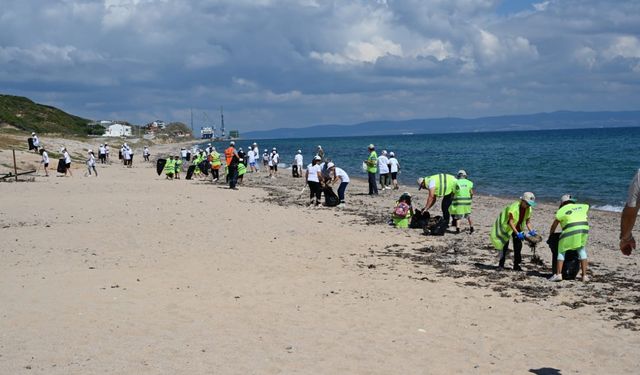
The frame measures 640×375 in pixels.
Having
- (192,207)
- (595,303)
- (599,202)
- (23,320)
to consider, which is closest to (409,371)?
(595,303)

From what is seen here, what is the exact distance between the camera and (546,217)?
63.8ft

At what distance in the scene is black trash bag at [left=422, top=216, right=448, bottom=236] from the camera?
581 inches

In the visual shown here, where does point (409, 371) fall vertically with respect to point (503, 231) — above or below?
below

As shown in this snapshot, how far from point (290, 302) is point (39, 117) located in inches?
3522

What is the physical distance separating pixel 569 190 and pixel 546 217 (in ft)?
37.7

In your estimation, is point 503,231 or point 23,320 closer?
point 23,320

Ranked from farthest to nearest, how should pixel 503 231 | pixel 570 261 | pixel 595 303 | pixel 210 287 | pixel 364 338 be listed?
pixel 503 231 < pixel 570 261 < pixel 210 287 < pixel 595 303 < pixel 364 338

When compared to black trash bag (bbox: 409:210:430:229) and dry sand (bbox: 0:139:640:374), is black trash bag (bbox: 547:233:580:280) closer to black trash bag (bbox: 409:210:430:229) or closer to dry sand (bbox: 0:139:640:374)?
dry sand (bbox: 0:139:640:374)

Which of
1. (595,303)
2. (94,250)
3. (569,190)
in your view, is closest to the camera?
(595,303)

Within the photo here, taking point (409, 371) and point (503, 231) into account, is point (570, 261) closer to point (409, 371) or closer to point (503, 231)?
point (503, 231)

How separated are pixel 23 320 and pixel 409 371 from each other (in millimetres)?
4616

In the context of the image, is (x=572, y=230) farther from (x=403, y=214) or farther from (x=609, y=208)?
(x=609, y=208)

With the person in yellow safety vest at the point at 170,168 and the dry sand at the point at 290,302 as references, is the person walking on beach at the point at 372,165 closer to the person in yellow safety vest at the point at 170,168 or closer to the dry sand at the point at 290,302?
A: the dry sand at the point at 290,302

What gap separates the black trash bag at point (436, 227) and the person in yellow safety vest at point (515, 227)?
131 inches
